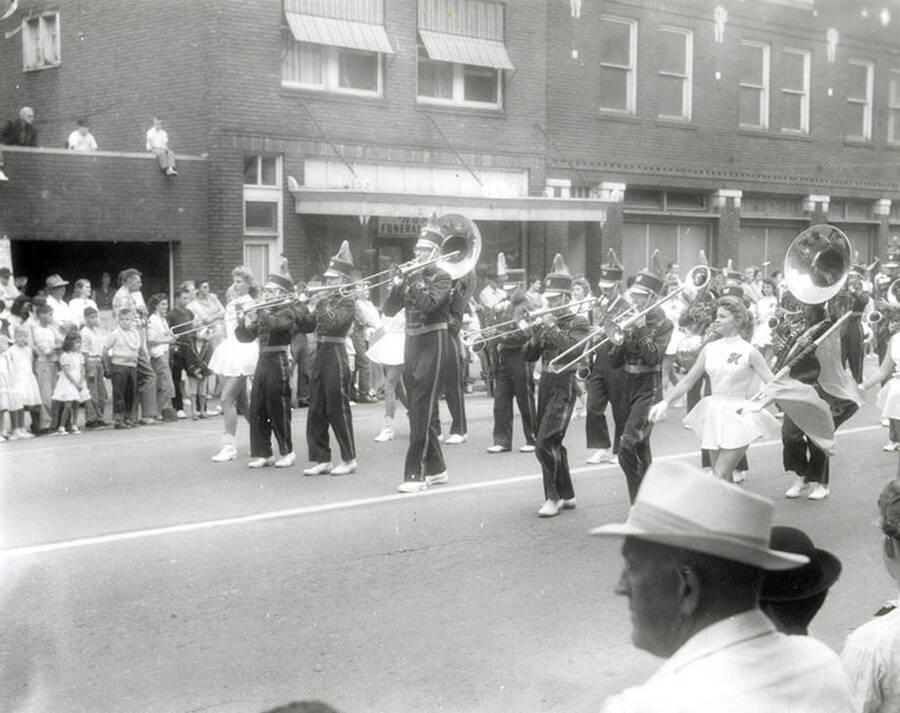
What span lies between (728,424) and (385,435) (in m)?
4.80

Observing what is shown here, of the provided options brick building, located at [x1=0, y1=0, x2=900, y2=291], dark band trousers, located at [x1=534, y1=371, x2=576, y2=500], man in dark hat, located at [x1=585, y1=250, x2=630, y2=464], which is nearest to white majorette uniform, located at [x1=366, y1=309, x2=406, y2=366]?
man in dark hat, located at [x1=585, y1=250, x2=630, y2=464]

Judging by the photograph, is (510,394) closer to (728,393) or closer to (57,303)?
(728,393)

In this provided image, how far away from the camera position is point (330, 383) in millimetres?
10391

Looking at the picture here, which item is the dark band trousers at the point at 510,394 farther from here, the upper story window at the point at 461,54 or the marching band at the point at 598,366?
the upper story window at the point at 461,54

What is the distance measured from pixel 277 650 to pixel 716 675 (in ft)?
12.9

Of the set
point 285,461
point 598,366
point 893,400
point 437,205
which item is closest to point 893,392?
point 893,400

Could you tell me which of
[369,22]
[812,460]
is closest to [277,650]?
[812,460]

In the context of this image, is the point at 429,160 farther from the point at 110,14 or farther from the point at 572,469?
the point at 572,469

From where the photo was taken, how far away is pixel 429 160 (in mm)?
21453

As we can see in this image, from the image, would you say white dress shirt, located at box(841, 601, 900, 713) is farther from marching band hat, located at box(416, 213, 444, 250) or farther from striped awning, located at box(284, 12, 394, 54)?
striped awning, located at box(284, 12, 394, 54)

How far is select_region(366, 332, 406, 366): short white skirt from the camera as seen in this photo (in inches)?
524

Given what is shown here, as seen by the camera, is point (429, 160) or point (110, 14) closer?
point (110, 14)

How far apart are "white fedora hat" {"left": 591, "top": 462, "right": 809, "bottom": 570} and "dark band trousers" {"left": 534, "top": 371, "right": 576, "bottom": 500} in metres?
6.31

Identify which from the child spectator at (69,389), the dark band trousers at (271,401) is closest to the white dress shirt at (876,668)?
the dark band trousers at (271,401)
